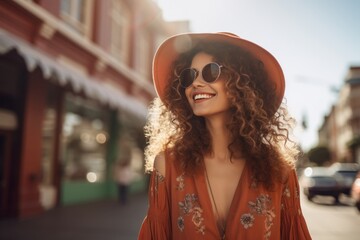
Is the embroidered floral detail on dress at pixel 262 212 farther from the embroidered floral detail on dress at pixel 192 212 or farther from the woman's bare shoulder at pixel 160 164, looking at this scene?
the woman's bare shoulder at pixel 160 164

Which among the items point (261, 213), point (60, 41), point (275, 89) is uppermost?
point (60, 41)

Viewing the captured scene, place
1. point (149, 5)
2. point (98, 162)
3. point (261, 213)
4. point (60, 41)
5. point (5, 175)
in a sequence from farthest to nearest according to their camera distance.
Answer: point (149, 5), point (98, 162), point (60, 41), point (5, 175), point (261, 213)

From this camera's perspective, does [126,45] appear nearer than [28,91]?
No

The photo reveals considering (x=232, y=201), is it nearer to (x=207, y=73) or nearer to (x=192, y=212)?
(x=192, y=212)

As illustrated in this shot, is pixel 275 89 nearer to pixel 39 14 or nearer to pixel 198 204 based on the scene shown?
pixel 198 204

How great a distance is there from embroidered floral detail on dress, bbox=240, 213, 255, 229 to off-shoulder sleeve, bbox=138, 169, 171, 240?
42 cm

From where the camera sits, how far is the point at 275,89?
7.29ft

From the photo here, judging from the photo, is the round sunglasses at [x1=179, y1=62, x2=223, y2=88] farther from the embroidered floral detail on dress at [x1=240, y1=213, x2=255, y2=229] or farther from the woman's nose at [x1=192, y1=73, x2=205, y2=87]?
the embroidered floral detail on dress at [x1=240, y1=213, x2=255, y2=229]

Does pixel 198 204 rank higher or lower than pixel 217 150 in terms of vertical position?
lower

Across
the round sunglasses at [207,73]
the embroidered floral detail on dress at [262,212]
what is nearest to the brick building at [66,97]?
the round sunglasses at [207,73]

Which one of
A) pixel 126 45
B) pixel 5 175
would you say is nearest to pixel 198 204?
pixel 5 175

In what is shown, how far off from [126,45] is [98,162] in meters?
5.47

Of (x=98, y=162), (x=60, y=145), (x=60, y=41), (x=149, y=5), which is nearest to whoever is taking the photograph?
(x=60, y=41)

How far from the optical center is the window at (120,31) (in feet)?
48.6
